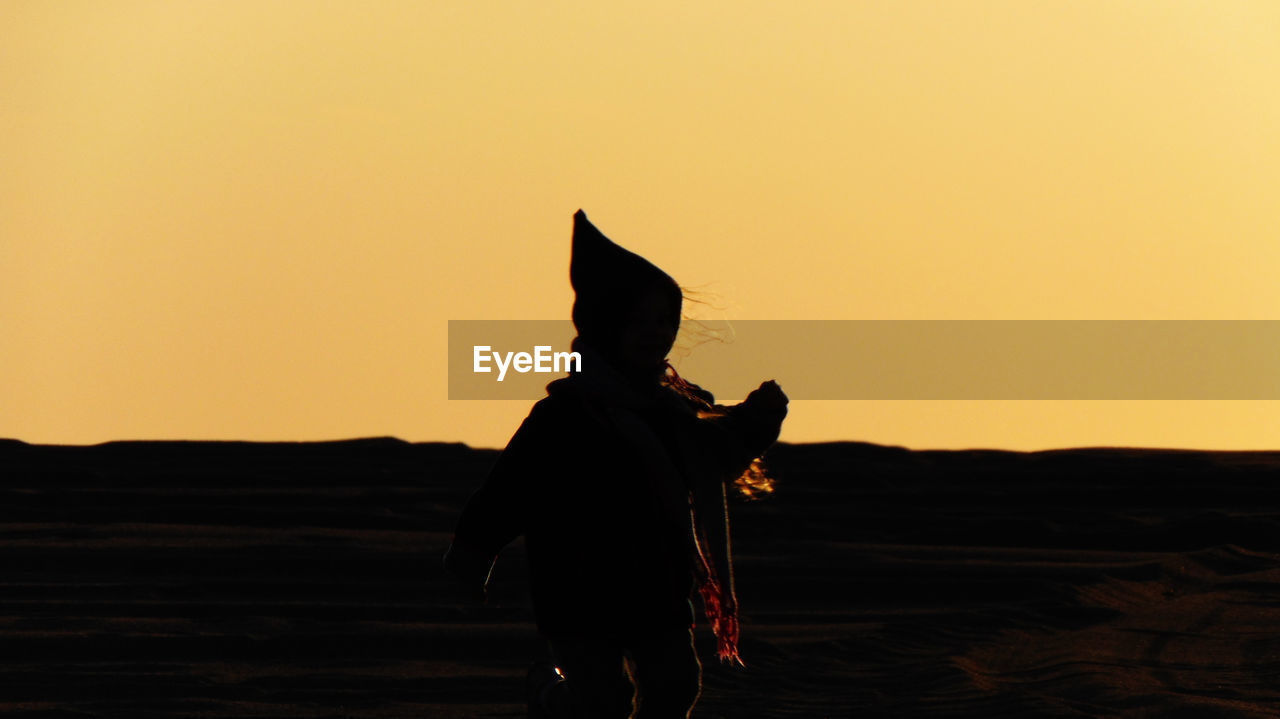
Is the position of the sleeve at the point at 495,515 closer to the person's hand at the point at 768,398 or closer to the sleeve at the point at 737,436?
the sleeve at the point at 737,436

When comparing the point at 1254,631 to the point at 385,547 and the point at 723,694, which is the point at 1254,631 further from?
the point at 385,547

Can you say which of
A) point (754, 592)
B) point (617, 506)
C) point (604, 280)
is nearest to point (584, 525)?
point (617, 506)

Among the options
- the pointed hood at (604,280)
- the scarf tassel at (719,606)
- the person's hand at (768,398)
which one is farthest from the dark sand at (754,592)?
the pointed hood at (604,280)

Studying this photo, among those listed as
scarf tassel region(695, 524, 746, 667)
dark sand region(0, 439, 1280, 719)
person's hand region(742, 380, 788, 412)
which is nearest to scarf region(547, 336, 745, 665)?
scarf tassel region(695, 524, 746, 667)

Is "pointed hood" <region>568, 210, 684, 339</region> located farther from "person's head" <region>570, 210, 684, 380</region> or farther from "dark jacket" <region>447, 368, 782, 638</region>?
"dark jacket" <region>447, 368, 782, 638</region>

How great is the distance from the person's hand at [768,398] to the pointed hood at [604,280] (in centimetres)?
33

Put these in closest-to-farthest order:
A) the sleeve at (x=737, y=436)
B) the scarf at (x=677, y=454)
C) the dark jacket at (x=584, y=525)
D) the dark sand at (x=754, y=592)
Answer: the dark jacket at (x=584, y=525), the scarf at (x=677, y=454), the sleeve at (x=737, y=436), the dark sand at (x=754, y=592)

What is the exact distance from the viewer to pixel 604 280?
15.5ft

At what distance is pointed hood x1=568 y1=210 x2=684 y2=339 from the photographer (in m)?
4.71

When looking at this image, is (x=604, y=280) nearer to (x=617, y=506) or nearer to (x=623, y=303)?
(x=623, y=303)

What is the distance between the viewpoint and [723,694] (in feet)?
25.8

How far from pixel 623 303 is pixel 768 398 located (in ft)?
1.66

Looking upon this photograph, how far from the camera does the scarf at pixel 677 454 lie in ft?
15.2

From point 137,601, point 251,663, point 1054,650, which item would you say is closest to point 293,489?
point 137,601
